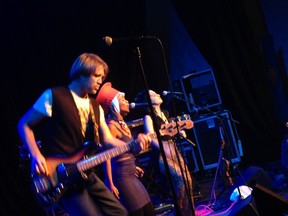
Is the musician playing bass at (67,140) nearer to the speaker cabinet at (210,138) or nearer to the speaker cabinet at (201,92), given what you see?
the speaker cabinet at (210,138)

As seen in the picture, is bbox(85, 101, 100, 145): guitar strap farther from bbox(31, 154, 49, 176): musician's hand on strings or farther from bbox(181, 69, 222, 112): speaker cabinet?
bbox(181, 69, 222, 112): speaker cabinet

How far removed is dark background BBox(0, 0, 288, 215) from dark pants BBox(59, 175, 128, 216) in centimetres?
404

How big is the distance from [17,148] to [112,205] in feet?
13.5

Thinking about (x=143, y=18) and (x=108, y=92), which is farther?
(x=143, y=18)

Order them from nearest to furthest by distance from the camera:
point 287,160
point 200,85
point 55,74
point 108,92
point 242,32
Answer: point 108,92, point 287,160, point 55,74, point 242,32, point 200,85

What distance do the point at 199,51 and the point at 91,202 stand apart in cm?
569

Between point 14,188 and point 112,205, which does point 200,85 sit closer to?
point 14,188

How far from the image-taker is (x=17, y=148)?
6.77 metres

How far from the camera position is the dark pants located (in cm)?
308

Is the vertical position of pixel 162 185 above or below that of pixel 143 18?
below

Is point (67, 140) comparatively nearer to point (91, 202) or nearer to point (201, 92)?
point (91, 202)

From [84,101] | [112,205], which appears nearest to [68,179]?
[112,205]

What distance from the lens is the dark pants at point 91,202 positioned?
10.1 feet

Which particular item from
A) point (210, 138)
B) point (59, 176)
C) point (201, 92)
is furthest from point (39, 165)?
point (201, 92)
